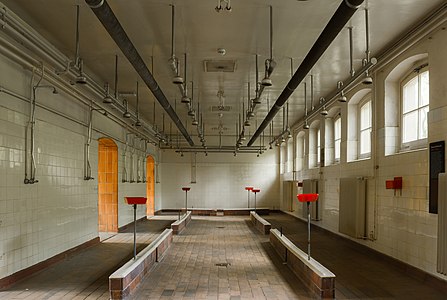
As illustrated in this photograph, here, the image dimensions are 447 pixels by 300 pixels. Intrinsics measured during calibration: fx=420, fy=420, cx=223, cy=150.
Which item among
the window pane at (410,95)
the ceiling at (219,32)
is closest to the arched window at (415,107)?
the window pane at (410,95)

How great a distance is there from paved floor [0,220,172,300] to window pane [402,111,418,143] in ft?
17.0

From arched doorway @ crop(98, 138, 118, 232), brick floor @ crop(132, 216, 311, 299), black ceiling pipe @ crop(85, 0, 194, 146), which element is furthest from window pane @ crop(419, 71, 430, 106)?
arched doorway @ crop(98, 138, 118, 232)

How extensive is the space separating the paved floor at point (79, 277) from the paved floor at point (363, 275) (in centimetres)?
316

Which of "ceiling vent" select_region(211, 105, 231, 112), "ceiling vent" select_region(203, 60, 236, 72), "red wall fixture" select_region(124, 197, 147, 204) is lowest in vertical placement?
"red wall fixture" select_region(124, 197, 147, 204)

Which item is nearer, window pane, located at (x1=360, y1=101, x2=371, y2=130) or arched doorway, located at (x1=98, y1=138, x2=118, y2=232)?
window pane, located at (x1=360, y1=101, x2=371, y2=130)

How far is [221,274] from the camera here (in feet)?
20.6

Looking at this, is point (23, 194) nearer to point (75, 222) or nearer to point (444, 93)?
point (75, 222)

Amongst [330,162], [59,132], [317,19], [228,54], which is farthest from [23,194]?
[330,162]

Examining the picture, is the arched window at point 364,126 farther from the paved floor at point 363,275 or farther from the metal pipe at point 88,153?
the metal pipe at point 88,153

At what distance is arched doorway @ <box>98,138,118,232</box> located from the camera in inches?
449

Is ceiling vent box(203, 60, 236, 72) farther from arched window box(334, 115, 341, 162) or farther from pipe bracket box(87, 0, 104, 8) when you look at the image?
arched window box(334, 115, 341, 162)

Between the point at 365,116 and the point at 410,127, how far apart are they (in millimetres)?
2255

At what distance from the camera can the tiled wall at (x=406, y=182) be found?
18.3ft

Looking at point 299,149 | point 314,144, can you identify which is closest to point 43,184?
point 314,144
